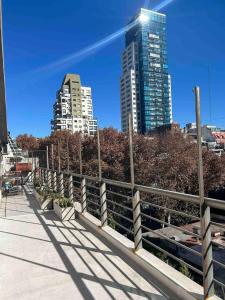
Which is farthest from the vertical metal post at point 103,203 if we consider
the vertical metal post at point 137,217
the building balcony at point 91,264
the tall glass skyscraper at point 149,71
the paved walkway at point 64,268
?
the tall glass skyscraper at point 149,71

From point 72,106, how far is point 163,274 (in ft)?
320

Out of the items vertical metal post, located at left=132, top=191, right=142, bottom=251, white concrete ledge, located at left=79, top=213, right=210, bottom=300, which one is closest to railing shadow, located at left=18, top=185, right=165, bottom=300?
white concrete ledge, located at left=79, top=213, right=210, bottom=300

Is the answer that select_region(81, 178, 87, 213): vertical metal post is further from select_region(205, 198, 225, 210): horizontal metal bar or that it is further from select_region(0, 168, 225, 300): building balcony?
select_region(205, 198, 225, 210): horizontal metal bar

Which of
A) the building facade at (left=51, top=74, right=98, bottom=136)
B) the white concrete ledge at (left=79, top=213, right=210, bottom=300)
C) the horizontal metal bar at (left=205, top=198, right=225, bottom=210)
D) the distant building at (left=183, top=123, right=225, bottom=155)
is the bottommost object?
the white concrete ledge at (left=79, top=213, right=210, bottom=300)

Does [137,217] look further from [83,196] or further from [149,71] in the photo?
[149,71]

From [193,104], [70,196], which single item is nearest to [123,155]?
[70,196]

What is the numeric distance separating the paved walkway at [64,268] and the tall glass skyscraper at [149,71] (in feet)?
195

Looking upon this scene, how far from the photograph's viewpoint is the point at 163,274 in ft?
9.39

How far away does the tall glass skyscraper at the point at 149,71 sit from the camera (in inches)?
2771

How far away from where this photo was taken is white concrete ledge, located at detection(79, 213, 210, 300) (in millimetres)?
2521

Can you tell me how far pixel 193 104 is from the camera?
7.58ft

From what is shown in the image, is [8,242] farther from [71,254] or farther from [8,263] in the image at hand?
[71,254]

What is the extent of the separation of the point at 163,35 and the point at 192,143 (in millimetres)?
76889

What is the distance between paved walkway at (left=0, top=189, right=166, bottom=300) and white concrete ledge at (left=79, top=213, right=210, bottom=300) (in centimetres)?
10
